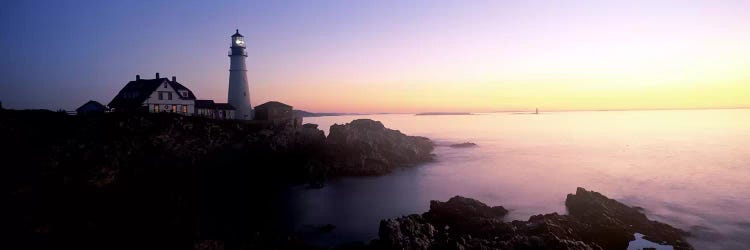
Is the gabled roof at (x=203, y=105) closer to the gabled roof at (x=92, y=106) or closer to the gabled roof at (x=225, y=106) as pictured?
the gabled roof at (x=225, y=106)

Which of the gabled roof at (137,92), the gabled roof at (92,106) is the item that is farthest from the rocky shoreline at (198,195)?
the gabled roof at (137,92)

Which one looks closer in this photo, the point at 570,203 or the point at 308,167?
the point at 570,203

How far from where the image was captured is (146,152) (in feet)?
102

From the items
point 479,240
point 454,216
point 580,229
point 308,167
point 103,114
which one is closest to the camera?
point 479,240

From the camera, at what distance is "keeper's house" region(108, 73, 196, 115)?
1612 inches

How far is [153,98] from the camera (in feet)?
136

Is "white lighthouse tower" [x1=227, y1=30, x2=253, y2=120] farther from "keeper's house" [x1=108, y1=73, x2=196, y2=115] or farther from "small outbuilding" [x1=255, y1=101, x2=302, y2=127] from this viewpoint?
"keeper's house" [x1=108, y1=73, x2=196, y2=115]

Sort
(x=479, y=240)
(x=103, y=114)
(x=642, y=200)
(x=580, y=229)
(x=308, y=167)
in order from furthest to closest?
1. (x=308, y=167)
2. (x=103, y=114)
3. (x=642, y=200)
4. (x=580, y=229)
5. (x=479, y=240)

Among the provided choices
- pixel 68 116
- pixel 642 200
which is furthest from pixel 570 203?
pixel 68 116

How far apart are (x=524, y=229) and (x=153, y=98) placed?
4020cm

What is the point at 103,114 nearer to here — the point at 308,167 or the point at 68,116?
the point at 68,116

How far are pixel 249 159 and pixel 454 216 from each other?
78.5 ft

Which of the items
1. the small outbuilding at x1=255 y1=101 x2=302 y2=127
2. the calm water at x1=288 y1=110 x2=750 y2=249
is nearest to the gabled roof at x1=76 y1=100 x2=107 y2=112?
the small outbuilding at x1=255 y1=101 x2=302 y2=127

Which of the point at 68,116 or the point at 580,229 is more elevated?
the point at 68,116
